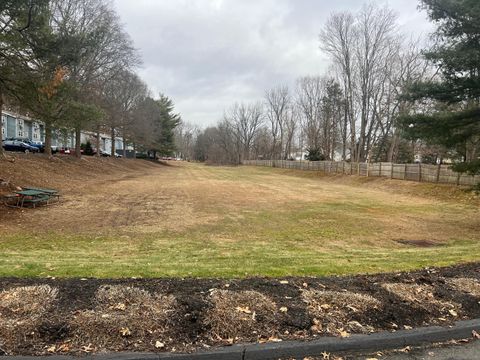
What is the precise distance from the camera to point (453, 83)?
49.1ft

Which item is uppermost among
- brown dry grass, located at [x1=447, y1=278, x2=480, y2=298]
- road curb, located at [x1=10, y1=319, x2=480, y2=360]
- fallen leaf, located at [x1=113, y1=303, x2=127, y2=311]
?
fallen leaf, located at [x1=113, y1=303, x2=127, y2=311]

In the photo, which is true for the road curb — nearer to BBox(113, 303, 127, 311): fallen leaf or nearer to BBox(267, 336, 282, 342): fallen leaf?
BBox(267, 336, 282, 342): fallen leaf

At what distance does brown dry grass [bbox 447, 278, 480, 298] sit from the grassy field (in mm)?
1480

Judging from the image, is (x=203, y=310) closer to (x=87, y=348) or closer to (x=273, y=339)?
(x=273, y=339)

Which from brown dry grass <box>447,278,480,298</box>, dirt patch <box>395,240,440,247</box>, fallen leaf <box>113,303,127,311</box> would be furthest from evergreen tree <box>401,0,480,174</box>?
fallen leaf <box>113,303,127,311</box>

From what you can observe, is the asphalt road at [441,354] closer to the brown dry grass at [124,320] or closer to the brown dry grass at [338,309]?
the brown dry grass at [338,309]

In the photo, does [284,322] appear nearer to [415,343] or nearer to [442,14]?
[415,343]

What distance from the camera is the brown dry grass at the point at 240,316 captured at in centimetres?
407

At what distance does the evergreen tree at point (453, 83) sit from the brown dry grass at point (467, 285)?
1063 centimetres

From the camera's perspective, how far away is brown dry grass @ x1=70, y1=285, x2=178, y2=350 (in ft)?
12.6

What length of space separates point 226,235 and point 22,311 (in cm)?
947

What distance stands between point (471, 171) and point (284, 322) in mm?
13537

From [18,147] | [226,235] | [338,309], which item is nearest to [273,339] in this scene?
[338,309]

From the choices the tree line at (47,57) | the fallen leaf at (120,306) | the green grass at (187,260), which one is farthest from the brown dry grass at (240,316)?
the tree line at (47,57)
